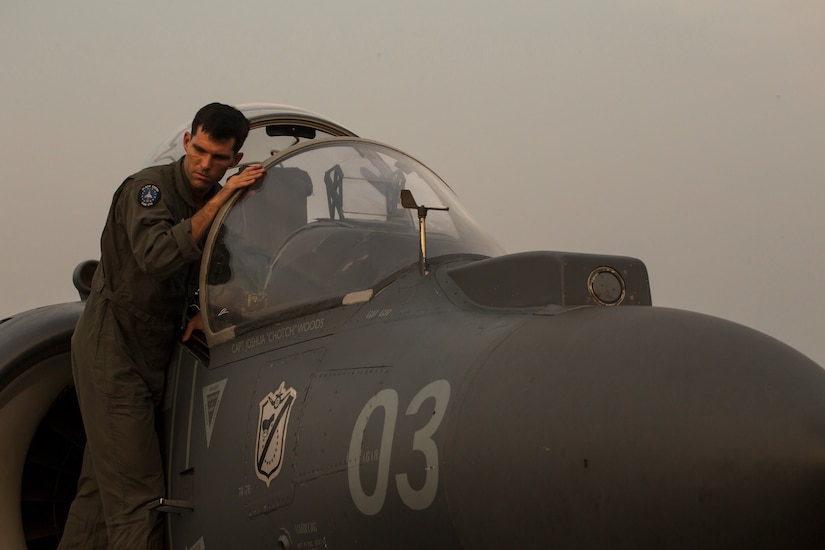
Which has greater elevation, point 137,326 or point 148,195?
point 148,195

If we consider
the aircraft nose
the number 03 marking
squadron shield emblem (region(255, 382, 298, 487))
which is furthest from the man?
the aircraft nose

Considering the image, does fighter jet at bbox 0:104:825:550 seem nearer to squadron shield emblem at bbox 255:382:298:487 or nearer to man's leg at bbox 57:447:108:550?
squadron shield emblem at bbox 255:382:298:487

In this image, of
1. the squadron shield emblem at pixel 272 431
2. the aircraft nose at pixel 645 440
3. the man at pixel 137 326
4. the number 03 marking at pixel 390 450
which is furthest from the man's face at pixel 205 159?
the aircraft nose at pixel 645 440

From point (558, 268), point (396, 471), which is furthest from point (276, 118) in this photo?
point (396, 471)

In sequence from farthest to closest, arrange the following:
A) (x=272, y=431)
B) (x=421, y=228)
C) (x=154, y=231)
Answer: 1. (x=154, y=231)
2. (x=421, y=228)
3. (x=272, y=431)

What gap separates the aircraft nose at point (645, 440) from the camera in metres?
2.48

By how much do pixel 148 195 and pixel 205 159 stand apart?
0.36 metres

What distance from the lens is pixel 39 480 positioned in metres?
5.43

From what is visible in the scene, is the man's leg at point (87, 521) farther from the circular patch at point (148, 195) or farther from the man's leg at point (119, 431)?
the circular patch at point (148, 195)

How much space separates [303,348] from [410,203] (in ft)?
2.61

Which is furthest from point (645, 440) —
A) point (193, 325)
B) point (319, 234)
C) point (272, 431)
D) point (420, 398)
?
point (193, 325)

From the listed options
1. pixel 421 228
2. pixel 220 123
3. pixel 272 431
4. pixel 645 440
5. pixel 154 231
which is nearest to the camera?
pixel 645 440

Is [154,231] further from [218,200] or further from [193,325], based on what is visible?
[193,325]

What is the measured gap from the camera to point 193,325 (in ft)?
16.0
